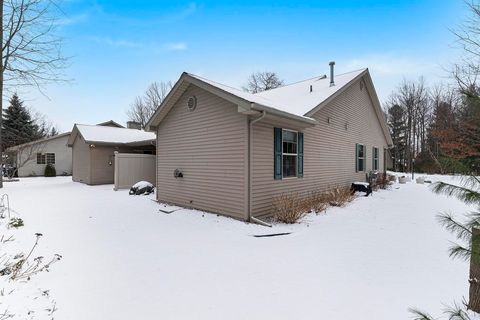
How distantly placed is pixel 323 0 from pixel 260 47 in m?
4.23

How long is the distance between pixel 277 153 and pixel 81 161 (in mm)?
14548

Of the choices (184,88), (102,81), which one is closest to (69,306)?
(184,88)

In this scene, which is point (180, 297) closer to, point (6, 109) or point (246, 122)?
point (246, 122)

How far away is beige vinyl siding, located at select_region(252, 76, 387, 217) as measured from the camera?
22.4 feet

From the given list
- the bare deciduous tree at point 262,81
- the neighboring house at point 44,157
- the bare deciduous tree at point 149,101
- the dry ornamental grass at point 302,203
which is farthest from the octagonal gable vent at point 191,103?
the bare deciduous tree at point 149,101

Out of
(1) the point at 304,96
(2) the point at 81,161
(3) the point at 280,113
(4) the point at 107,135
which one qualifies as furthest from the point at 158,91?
(3) the point at 280,113

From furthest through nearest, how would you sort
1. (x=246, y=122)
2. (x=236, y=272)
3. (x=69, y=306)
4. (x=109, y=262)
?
1. (x=246, y=122)
2. (x=109, y=262)
3. (x=236, y=272)
4. (x=69, y=306)

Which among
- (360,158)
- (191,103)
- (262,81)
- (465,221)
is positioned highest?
(262,81)

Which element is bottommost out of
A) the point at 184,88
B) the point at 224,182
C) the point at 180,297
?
the point at 180,297

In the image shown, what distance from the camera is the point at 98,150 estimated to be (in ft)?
51.5

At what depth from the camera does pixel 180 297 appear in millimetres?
3053

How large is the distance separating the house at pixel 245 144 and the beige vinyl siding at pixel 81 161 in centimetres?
863

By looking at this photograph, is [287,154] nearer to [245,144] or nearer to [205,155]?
[245,144]

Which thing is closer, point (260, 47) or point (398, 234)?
point (398, 234)
